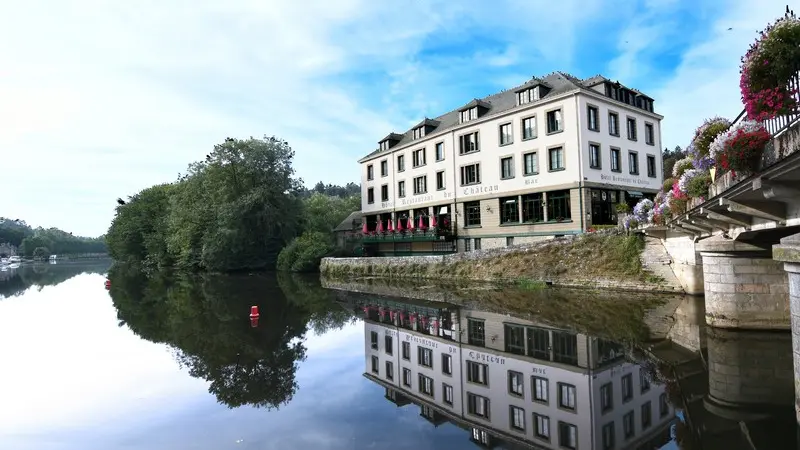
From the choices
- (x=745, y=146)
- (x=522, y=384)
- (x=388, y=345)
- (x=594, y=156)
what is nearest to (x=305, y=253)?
(x=594, y=156)

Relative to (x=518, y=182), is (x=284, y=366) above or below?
below

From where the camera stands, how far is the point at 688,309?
15.1 m

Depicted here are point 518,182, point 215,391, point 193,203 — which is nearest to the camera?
point 215,391

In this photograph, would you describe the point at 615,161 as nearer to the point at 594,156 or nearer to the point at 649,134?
the point at 594,156

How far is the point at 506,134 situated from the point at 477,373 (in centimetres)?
2408

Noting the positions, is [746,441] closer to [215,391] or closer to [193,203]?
[215,391]

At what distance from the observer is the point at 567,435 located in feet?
22.0

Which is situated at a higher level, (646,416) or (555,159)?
(555,159)

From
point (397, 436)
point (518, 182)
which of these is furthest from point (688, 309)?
point (518, 182)

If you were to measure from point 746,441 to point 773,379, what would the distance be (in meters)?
2.97

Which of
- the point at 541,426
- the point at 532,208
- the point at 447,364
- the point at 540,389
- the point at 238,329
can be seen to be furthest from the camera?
the point at 532,208

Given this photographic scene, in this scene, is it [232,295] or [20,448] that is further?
[232,295]

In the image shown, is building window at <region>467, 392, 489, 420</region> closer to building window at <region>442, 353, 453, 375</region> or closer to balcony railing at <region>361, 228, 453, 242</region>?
building window at <region>442, 353, 453, 375</region>

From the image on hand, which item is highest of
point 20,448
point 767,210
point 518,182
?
point 518,182
